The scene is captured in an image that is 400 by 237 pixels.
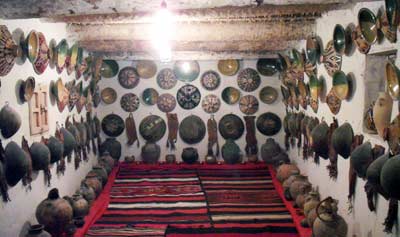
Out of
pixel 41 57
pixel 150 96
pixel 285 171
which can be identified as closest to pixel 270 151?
pixel 285 171

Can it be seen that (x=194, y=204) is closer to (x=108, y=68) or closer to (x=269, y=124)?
(x=269, y=124)

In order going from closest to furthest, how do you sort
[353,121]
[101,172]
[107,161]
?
[353,121] < [101,172] < [107,161]

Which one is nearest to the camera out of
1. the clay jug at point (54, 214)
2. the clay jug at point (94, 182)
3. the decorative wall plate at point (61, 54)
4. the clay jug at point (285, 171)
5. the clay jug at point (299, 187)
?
the clay jug at point (54, 214)

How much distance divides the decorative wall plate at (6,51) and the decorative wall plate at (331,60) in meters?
2.79

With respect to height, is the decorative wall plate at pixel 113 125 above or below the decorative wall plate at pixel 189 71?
below

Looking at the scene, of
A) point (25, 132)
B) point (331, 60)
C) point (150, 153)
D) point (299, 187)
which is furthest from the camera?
point (150, 153)

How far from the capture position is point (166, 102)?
7156 mm

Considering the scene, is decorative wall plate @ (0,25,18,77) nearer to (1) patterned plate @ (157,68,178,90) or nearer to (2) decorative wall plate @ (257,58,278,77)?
(1) patterned plate @ (157,68,178,90)

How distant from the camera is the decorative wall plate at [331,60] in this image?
3.75m

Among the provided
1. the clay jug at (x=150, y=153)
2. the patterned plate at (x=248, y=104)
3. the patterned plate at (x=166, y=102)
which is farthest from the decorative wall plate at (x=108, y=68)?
the patterned plate at (x=248, y=104)

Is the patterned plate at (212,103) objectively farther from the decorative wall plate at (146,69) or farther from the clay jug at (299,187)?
the clay jug at (299,187)

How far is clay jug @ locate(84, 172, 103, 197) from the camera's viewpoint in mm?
5273

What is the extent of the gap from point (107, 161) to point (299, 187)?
124 inches

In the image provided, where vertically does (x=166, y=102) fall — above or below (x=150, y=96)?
below
